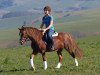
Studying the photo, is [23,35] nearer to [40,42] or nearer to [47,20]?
[40,42]

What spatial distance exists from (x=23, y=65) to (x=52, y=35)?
12.0 feet

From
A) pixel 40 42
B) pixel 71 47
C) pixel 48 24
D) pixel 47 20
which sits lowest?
pixel 71 47

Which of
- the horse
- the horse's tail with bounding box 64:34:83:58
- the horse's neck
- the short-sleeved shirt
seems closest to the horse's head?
the horse

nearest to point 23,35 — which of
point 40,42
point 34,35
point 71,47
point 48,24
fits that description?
point 34,35

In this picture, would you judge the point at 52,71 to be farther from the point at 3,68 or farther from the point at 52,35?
the point at 3,68

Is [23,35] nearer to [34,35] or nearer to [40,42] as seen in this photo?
[34,35]

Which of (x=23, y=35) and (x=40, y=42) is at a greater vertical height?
(x=23, y=35)

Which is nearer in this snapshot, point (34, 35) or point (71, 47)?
point (34, 35)

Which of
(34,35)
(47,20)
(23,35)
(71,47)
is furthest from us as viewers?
(71,47)

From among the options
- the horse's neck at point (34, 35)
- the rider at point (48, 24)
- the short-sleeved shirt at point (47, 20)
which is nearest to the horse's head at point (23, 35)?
the horse's neck at point (34, 35)

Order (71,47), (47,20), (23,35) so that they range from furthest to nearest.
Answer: (71,47), (47,20), (23,35)

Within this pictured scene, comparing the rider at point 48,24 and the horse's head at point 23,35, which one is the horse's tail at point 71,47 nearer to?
the rider at point 48,24

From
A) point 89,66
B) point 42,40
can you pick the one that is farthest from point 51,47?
point 89,66

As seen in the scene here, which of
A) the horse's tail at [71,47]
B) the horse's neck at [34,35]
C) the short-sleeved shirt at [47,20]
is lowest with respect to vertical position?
the horse's tail at [71,47]
